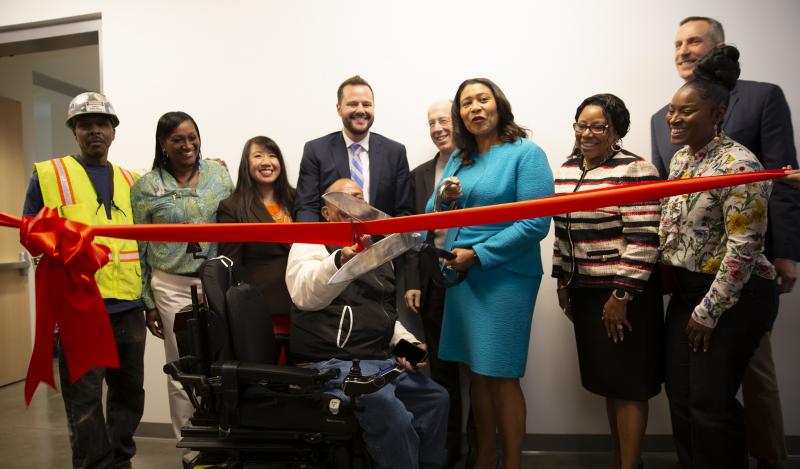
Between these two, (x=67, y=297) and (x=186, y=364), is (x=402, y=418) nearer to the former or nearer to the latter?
(x=186, y=364)

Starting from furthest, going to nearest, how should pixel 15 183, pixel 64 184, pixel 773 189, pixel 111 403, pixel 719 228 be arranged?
pixel 15 183 → pixel 111 403 → pixel 64 184 → pixel 773 189 → pixel 719 228

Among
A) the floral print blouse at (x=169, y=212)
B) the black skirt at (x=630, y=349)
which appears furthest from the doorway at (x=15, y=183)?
the black skirt at (x=630, y=349)

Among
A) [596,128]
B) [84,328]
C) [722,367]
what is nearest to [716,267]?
[722,367]

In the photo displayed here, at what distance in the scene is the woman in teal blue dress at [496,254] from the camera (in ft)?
6.14

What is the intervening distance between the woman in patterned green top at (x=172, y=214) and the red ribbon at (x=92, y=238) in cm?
103

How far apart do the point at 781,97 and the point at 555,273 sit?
1.07 m

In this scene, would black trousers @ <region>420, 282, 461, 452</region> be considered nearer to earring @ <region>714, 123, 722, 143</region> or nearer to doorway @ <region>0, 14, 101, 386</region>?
earring @ <region>714, 123, 722, 143</region>

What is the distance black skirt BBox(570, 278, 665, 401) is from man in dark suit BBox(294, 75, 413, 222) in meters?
0.96

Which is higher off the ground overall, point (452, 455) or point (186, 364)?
point (186, 364)

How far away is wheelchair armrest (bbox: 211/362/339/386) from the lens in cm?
145

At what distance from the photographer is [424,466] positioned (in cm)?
177

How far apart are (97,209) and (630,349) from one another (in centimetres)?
230

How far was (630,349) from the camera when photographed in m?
1.88

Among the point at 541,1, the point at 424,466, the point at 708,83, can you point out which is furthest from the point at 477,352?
the point at 541,1
